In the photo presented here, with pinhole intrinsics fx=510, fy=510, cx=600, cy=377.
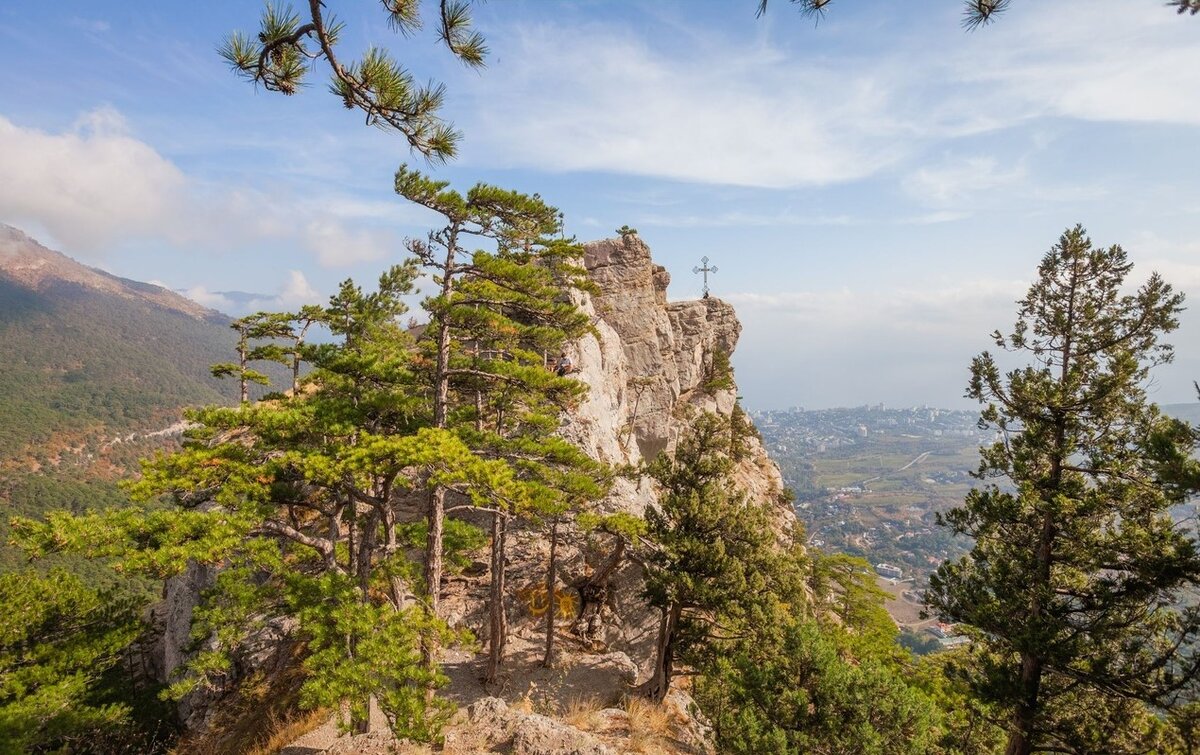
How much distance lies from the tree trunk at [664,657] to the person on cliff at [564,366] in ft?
38.4

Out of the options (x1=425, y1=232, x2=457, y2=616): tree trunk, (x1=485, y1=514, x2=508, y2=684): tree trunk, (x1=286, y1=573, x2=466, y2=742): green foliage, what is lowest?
(x1=485, y1=514, x2=508, y2=684): tree trunk

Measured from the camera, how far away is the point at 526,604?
19.1 m

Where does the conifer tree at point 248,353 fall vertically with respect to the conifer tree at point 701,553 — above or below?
above

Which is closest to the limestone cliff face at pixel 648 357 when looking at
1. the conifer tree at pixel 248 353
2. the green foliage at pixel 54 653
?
the conifer tree at pixel 248 353

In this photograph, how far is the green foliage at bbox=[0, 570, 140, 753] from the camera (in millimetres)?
13471

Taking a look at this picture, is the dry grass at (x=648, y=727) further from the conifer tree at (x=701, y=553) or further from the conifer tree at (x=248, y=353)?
the conifer tree at (x=248, y=353)

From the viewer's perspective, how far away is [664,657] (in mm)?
15672

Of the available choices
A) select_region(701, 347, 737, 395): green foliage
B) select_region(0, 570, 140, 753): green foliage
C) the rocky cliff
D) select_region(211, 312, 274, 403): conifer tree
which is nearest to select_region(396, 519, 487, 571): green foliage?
the rocky cliff

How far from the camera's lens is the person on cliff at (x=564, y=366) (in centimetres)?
2444

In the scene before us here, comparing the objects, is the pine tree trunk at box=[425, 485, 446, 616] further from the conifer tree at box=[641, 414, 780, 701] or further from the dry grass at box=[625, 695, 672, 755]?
the conifer tree at box=[641, 414, 780, 701]

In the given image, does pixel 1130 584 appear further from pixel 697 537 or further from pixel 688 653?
pixel 688 653

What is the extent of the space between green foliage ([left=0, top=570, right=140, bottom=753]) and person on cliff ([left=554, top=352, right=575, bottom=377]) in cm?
1739

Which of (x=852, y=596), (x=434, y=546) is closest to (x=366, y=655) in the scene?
(x=434, y=546)

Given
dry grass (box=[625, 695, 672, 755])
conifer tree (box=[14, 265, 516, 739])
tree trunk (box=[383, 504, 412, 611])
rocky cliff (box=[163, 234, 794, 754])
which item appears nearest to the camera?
conifer tree (box=[14, 265, 516, 739])
